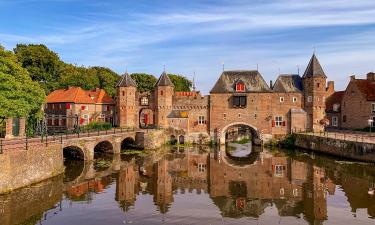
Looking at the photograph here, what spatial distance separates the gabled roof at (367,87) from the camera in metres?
48.6

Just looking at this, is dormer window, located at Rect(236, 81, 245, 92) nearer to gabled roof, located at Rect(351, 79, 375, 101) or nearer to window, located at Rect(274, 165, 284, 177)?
gabled roof, located at Rect(351, 79, 375, 101)

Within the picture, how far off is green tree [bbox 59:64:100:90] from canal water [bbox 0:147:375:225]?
28.8 m

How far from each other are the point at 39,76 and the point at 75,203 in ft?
145

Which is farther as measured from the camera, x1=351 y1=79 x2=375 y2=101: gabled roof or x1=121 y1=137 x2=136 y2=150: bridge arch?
x1=351 y1=79 x2=375 y2=101: gabled roof

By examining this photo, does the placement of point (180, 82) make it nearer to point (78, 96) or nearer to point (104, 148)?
point (78, 96)

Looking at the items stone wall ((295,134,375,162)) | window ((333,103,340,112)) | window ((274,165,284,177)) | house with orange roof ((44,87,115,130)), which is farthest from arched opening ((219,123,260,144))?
house with orange roof ((44,87,115,130))

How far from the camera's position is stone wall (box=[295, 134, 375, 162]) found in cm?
3375

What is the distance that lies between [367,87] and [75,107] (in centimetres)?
4235

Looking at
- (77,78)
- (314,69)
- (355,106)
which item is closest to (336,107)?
(355,106)

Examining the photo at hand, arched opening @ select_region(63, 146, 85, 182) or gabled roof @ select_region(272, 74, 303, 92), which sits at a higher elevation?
gabled roof @ select_region(272, 74, 303, 92)

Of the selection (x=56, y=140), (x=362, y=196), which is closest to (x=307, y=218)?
(x=362, y=196)

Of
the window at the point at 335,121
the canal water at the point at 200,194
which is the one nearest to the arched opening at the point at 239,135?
the canal water at the point at 200,194

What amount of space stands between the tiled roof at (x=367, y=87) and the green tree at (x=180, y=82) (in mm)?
44187

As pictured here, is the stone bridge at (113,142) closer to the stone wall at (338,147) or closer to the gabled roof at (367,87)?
the stone wall at (338,147)
